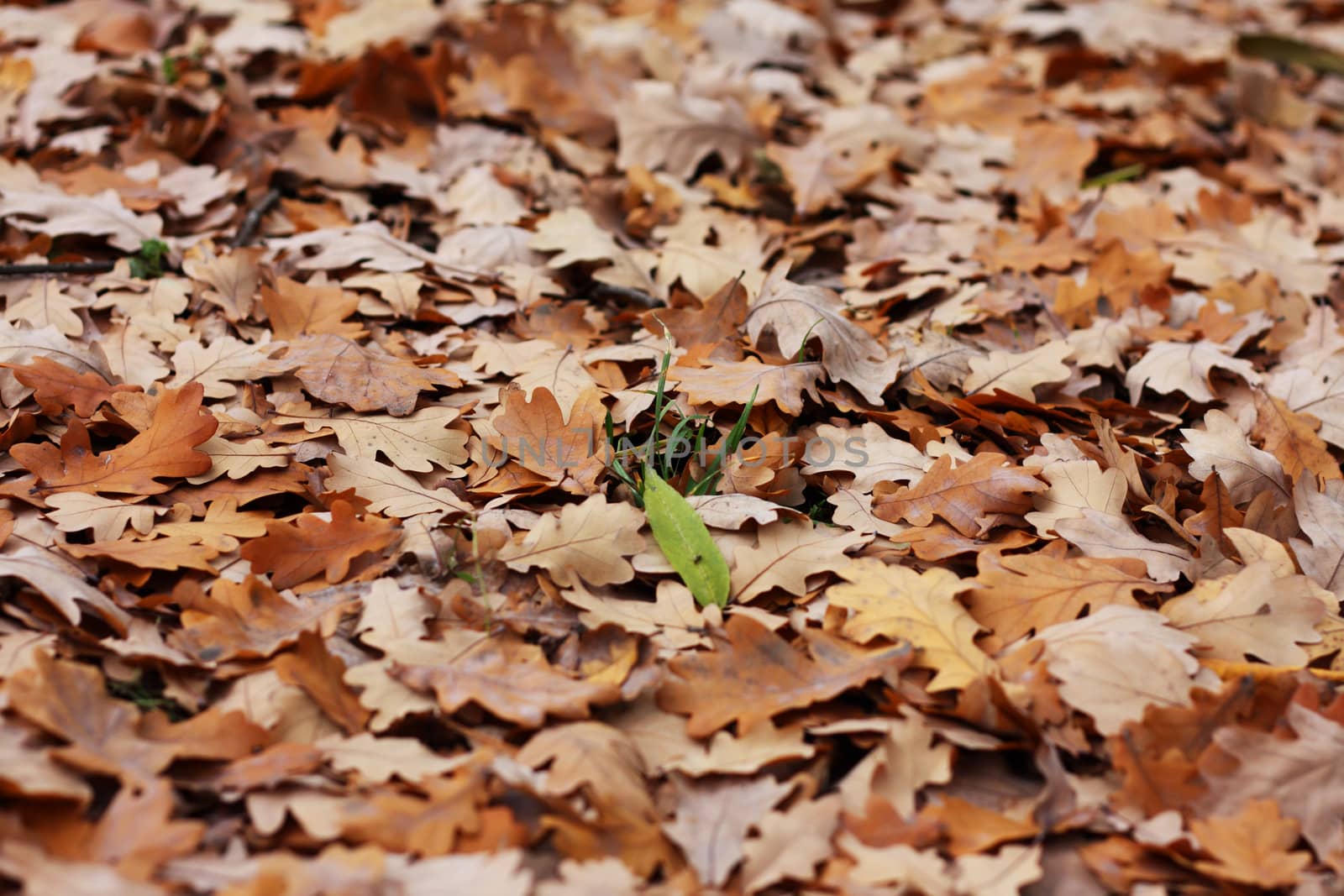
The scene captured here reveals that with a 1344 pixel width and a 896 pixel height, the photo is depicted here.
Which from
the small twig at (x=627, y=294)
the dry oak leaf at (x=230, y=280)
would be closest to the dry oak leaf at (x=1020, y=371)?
the small twig at (x=627, y=294)

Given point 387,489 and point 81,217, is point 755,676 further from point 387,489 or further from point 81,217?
point 81,217

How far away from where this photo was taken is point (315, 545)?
1747 mm

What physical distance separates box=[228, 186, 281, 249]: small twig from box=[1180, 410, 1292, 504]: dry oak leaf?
213 centimetres

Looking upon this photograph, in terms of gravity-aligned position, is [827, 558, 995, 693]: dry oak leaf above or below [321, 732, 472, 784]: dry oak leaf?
above

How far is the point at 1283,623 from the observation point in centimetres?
167

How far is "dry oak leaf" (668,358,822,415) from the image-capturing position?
2.01 meters

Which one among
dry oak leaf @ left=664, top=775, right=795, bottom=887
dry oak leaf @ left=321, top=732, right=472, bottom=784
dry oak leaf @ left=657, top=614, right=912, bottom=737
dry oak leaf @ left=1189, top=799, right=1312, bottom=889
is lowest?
dry oak leaf @ left=664, top=775, right=795, bottom=887

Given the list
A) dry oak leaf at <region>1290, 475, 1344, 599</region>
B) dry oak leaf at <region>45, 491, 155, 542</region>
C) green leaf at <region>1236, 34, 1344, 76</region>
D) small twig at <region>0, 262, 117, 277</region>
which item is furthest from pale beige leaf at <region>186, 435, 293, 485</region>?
green leaf at <region>1236, 34, 1344, 76</region>

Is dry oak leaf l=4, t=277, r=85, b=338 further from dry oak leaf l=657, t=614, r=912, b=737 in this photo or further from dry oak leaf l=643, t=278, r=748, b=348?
dry oak leaf l=657, t=614, r=912, b=737

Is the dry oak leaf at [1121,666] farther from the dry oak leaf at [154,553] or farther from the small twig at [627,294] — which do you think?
the dry oak leaf at [154,553]

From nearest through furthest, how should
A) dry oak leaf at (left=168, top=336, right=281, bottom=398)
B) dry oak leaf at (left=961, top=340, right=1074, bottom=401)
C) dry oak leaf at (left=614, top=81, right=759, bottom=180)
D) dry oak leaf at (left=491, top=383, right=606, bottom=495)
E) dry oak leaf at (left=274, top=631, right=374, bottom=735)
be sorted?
dry oak leaf at (left=274, top=631, right=374, bottom=735) → dry oak leaf at (left=491, top=383, right=606, bottom=495) → dry oak leaf at (left=168, top=336, right=281, bottom=398) → dry oak leaf at (left=961, top=340, right=1074, bottom=401) → dry oak leaf at (left=614, top=81, right=759, bottom=180)

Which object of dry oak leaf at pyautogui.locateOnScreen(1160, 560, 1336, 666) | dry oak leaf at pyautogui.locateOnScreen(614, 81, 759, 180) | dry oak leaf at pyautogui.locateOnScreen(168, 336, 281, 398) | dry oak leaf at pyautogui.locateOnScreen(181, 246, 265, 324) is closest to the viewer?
dry oak leaf at pyautogui.locateOnScreen(1160, 560, 1336, 666)

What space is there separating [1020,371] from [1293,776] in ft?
Result: 3.30

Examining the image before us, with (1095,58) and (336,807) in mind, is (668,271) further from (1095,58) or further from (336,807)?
(1095,58)
